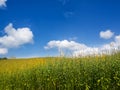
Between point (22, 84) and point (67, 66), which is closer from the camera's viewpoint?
point (67, 66)

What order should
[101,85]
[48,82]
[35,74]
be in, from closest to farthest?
[101,85] < [48,82] < [35,74]

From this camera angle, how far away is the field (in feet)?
36.2

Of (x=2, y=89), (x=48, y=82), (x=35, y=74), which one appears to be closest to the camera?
(x=48, y=82)

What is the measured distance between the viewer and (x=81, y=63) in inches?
515

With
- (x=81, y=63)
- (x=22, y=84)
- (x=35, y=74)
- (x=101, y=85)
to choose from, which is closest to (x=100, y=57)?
(x=81, y=63)

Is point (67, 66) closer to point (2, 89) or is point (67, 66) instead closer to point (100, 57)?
point (100, 57)

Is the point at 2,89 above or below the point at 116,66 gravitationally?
below

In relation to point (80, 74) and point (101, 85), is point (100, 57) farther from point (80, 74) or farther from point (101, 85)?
point (101, 85)

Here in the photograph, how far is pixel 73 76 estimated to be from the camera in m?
12.5

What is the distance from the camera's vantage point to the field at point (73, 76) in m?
11.0

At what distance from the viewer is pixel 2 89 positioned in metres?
17.0

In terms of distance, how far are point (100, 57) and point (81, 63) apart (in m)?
1.11

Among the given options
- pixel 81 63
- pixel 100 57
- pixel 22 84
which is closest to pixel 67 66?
pixel 81 63

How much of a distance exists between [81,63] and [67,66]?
78 centimetres
